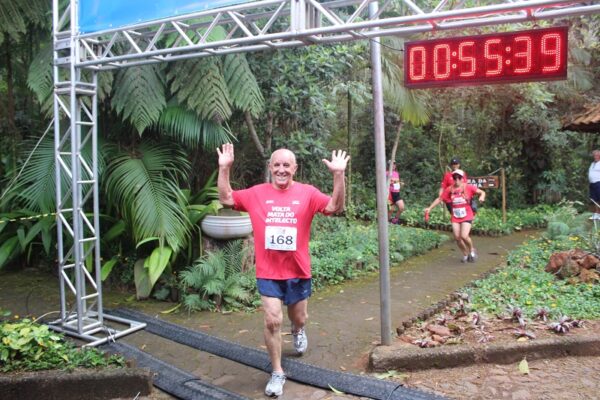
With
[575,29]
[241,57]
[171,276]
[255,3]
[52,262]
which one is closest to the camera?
[255,3]

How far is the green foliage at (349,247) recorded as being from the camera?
7.34 m

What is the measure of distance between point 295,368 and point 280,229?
1.28 metres

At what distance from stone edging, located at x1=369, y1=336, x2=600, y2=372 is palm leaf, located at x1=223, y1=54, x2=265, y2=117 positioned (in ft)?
12.3

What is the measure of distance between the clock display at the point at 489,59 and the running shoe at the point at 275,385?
253cm

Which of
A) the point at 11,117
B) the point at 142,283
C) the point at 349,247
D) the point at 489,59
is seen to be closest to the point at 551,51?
the point at 489,59

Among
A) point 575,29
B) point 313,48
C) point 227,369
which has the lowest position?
point 227,369

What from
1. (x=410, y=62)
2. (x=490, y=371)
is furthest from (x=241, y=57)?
(x=490, y=371)

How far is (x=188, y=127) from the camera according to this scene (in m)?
6.78

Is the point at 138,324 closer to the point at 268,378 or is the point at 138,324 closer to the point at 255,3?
the point at 268,378

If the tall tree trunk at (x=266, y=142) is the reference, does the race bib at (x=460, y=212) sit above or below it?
below

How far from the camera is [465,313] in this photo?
5219 millimetres

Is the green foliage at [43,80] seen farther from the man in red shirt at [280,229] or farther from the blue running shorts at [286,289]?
the blue running shorts at [286,289]

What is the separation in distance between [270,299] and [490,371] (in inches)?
74.7

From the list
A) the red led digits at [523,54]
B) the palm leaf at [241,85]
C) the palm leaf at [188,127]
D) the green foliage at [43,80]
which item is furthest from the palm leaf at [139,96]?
the red led digits at [523,54]
